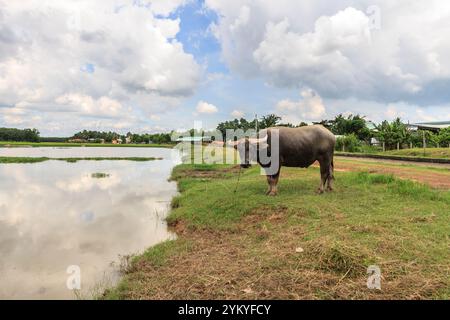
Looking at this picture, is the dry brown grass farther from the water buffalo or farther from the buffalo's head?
the buffalo's head

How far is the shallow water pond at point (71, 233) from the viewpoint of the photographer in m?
5.45

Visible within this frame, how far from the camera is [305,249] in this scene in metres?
4.61

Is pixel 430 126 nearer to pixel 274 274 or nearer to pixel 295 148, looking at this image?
pixel 295 148

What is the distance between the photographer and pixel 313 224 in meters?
5.98

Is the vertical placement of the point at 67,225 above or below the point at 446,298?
below

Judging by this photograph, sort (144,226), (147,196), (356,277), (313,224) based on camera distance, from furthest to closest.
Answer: (147,196), (144,226), (313,224), (356,277)

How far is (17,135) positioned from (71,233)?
117781mm

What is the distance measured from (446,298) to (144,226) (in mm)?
7225

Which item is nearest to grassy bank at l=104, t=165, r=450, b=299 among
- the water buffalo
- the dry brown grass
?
the dry brown grass
